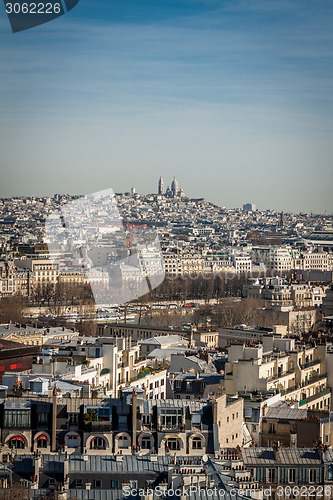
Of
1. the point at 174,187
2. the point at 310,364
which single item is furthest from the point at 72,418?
the point at 174,187

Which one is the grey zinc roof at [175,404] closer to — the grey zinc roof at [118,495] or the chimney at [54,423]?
the chimney at [54,423]

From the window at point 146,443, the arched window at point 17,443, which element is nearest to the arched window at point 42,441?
the arched window at point 17,443

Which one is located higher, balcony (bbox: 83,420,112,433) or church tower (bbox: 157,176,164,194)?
balcony (bbox: 83,420,112,433)

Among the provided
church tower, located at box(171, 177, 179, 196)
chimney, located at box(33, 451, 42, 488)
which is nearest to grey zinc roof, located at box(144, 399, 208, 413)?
chimney, located at box(33, 451, 42, 488)

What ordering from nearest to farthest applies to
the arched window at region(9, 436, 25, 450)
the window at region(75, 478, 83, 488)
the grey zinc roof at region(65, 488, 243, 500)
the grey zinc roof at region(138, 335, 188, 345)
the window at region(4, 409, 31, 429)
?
the grey zinc roof at region(65, 488, 243, 500) < the window at region(75, 478, 83, 488) < the arched window at region(9, 436, 25, 450) < the window at region(4, 409, 31, 429) < the grey zinc roof at region(138, 335, 188, 345)

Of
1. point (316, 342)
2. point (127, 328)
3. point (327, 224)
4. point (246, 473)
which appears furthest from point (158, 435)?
point (327, 224)

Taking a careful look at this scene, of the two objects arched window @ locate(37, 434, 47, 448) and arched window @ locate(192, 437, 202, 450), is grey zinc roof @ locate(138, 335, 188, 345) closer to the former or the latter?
arched window @ locate(192, 437, 202, 450)

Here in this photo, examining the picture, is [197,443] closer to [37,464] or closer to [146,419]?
[146,419]

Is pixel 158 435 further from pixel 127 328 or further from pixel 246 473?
pixel 127 328
